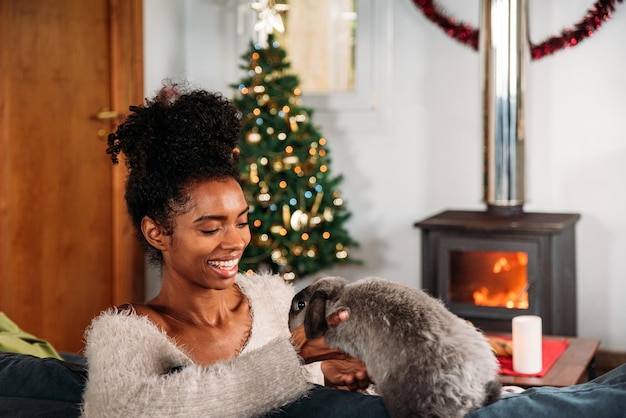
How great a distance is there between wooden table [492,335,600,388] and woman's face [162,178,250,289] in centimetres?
109

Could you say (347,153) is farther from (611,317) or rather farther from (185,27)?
(611,317)

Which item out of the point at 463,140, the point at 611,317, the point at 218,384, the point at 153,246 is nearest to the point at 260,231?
the point at 463,140

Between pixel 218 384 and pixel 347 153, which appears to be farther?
pixel 347 153

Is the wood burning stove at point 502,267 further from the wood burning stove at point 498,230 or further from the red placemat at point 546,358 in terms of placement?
the red placemat at point 546,358

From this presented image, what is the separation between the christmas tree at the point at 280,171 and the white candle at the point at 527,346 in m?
1.88

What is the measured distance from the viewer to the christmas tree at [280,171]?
4.49 m

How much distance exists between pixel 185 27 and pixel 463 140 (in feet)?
5.39

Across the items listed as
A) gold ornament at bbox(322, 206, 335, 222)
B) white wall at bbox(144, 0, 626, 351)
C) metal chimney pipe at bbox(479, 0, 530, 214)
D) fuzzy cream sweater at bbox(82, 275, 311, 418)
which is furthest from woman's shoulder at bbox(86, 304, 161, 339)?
gold ornament at bbox(322, 206, 335, 222)

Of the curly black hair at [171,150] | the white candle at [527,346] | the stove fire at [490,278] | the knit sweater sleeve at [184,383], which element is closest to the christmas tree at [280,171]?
Result: the stove fire at [490,278]

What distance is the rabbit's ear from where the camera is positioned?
1374 mm

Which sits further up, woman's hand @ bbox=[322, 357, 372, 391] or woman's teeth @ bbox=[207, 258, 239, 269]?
woman's teeth @ bbox=[207, 258, 239, 269]

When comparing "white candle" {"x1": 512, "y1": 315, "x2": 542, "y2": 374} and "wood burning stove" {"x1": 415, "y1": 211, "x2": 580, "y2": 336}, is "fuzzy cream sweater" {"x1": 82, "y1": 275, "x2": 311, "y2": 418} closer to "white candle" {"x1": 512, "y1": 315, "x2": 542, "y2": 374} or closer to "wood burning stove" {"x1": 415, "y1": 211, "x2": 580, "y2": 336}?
"white candle" {"x1": 512, "y1": 315, "x2": 542, "y2": 374}

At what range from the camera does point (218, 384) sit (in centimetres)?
133

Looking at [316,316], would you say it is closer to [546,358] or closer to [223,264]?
[223,264]
